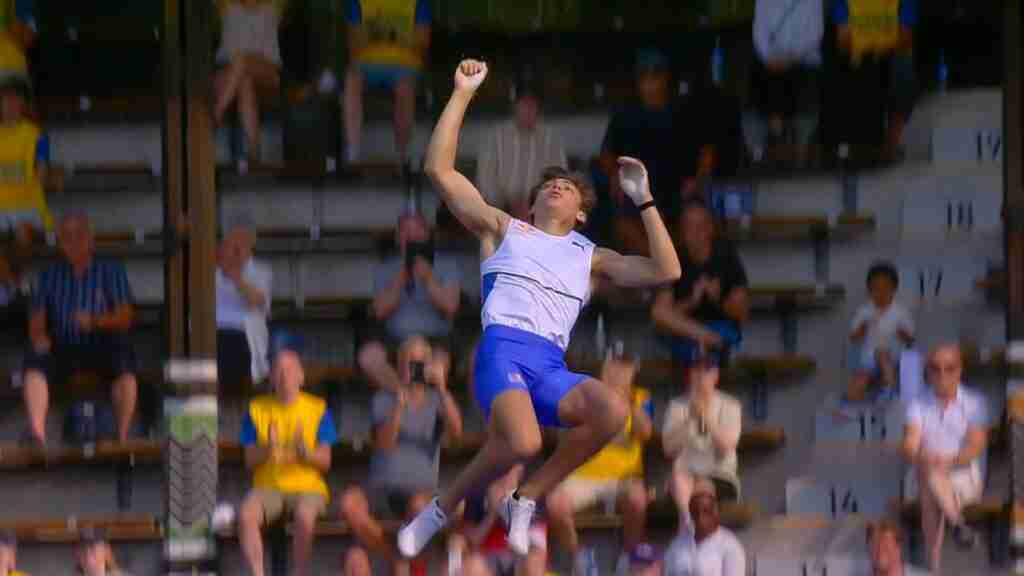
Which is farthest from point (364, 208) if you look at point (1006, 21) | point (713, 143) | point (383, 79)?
point (1006, 21)

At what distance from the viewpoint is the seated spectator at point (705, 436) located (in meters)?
10.3

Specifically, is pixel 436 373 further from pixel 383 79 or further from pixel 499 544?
pixel 383 79

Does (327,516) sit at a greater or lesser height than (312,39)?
lesser

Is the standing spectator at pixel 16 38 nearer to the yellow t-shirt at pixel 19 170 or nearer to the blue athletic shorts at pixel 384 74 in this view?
the yellow t-shirt at pixel 19 170

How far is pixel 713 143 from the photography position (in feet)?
38.4

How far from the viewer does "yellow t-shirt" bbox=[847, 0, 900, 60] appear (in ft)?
39.8

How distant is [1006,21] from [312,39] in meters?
3.81

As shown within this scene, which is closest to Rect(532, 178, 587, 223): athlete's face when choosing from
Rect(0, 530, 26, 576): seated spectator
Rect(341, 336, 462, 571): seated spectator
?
Rect(341, 336, 462, 571): seated spectator

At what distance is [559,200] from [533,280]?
0.29 metres

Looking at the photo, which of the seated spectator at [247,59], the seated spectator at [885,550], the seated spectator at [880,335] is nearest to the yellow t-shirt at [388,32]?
the seated spectator at [247,59]

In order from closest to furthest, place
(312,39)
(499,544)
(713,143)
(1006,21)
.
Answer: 1. (499,544)
2. (1006,21)
3. (713,143)
4. (312,39)

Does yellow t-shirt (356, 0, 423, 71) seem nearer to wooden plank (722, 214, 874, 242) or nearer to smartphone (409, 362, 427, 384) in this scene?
wooden plank (722, 214, 874, 242)

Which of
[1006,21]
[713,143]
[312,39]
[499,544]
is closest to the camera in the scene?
[499,544]

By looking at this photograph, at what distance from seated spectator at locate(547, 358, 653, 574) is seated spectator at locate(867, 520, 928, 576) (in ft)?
3.21
